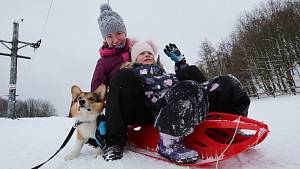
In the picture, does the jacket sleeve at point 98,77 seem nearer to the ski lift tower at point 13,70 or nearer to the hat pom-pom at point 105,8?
the hat pom-pom at point 105,8

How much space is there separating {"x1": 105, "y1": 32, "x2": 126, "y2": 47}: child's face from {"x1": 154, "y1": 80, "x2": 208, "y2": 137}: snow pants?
63.6 inches

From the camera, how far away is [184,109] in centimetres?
187

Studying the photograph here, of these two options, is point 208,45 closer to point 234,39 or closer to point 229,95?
point 234,39

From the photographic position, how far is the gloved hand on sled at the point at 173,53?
3.02 m

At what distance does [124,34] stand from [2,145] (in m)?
2.34

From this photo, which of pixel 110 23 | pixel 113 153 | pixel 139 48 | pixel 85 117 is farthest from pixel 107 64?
pixel 113 153

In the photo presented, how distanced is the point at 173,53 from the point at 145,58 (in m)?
0.31

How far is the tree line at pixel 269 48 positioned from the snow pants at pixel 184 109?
2354cm

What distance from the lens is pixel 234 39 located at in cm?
3606

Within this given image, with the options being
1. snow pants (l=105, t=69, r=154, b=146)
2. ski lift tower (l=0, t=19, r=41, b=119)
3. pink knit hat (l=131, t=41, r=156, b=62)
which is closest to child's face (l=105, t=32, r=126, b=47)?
pink knit hat (l=131, t=41, r=156, b=62)

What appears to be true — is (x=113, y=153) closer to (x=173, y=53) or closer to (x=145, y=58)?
(x=145, y=58)

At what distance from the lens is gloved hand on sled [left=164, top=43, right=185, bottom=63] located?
119 inches

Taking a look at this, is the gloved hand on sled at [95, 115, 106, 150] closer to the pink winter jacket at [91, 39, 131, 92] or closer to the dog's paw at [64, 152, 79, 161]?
the dog's paw at [64, 152, 79, 161]

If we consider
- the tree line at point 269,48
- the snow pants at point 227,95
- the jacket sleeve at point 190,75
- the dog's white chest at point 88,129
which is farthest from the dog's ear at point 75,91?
the tree line at point 269,48
